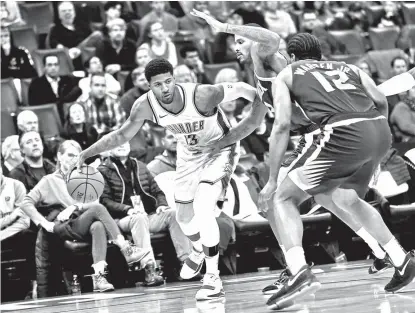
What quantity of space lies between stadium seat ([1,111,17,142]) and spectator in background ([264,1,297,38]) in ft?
15.8

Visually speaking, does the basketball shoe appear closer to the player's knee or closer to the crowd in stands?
the crowd in stands

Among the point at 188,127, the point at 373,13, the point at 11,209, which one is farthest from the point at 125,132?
the point at 373,13

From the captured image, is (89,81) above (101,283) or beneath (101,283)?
above

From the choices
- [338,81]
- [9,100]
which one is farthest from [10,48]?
[338,81]

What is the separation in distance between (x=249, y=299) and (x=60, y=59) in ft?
19.6

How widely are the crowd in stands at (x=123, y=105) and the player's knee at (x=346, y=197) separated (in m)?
1.60

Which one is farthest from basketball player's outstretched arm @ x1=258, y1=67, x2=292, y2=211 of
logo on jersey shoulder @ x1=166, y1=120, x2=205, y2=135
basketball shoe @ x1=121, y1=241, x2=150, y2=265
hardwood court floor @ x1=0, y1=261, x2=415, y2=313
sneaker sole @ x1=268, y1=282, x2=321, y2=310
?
basketball shoe @ x1=121, y1=241, x2=150, y2=265

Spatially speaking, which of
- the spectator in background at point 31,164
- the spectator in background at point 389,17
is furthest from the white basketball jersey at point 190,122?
the spectator in background at point 389,17

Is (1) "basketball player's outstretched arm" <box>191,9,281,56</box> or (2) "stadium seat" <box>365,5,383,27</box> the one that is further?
(2) "stadium seat" <box>365,5,383,27</box>

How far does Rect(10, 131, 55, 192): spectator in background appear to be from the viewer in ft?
29.3

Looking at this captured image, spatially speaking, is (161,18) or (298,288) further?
(161,18)

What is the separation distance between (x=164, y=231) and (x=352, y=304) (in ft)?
12.6

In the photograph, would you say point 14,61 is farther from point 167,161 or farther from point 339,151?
point 339,151

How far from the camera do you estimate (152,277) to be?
8398 mm
